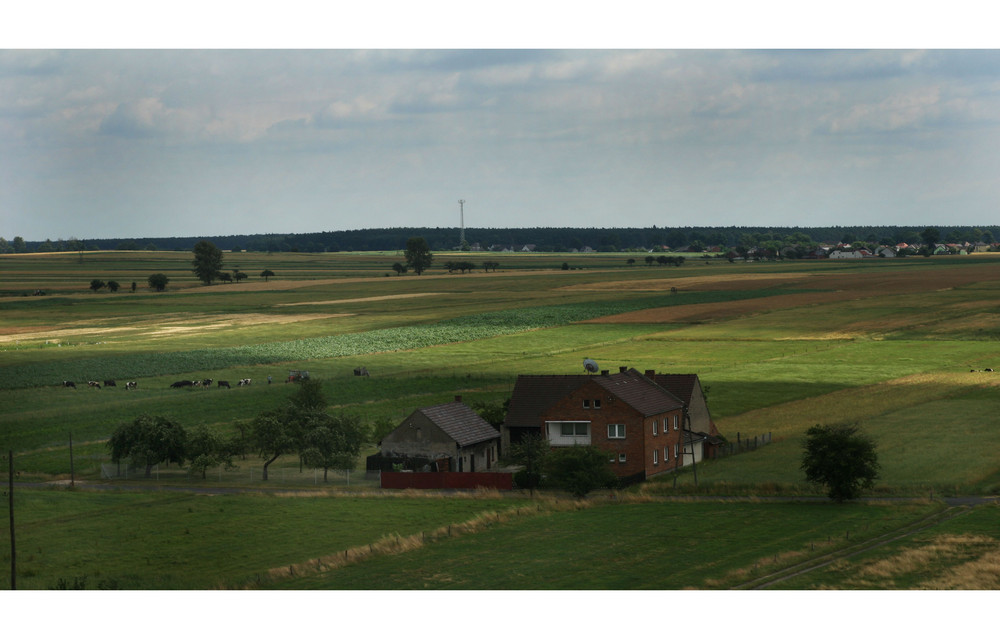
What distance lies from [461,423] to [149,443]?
17443 mm

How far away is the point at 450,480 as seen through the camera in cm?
6050

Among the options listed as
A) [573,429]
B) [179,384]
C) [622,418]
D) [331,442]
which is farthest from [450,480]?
[179,384]

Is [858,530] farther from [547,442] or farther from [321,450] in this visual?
[321,450]

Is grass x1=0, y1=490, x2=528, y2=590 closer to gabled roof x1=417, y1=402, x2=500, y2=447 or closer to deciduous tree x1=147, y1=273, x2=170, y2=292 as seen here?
gabled roof x1=417, y1=402, x2=500, y2=447

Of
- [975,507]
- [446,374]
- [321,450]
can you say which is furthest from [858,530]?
[446,374]

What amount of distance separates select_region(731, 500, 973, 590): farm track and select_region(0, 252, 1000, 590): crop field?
0.47 meters

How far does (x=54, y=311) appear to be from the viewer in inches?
5758

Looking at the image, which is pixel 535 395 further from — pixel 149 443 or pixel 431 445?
pixel 149 443

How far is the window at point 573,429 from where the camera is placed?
64250 mm

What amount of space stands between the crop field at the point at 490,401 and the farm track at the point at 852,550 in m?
0.47

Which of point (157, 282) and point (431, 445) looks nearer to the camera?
point (431, 445)

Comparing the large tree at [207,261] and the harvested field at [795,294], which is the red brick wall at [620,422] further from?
the large tree at [207,261]

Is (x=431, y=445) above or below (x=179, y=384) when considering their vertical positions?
below

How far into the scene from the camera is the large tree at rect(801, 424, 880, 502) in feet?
174
